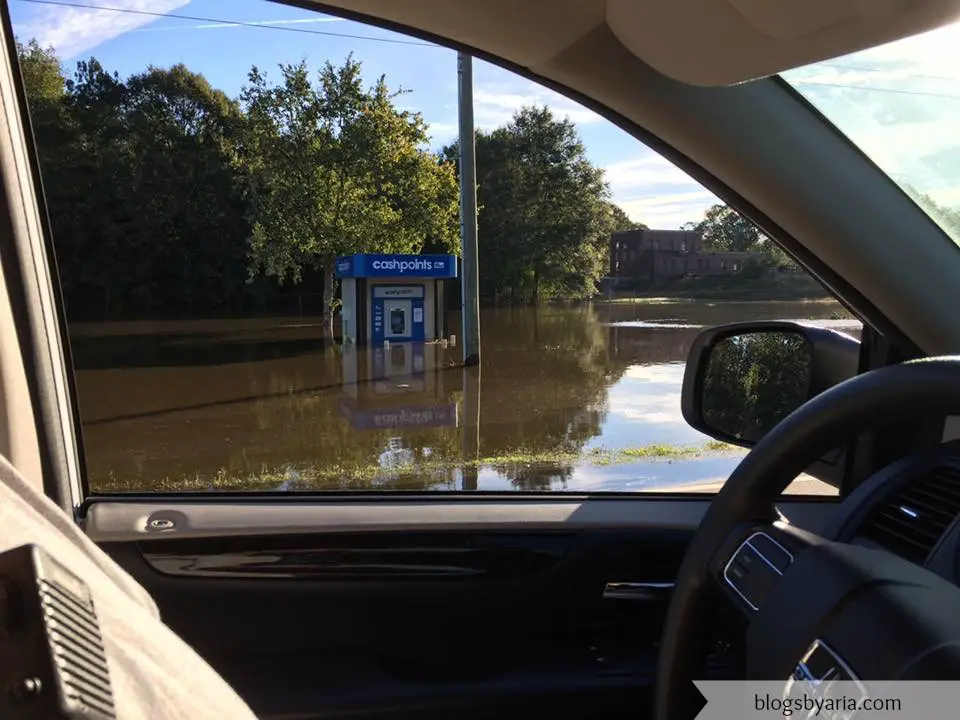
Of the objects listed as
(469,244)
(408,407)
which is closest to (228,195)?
(408,407)

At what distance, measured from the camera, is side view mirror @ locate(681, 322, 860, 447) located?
190 centimetres

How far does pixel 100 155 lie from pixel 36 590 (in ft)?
14.6

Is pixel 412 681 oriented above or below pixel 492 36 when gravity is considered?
below

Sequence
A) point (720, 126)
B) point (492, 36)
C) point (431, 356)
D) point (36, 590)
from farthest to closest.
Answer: point (431, 356) < point (492, 36) < point (720, 126) < point (36, 590)

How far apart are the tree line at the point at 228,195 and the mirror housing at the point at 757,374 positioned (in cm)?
83

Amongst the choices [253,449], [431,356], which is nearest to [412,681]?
[253,449]

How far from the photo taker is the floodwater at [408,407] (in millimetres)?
3727

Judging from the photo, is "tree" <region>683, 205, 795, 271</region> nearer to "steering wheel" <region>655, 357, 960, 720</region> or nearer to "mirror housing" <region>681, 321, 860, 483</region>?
"mirror housing" <region>681, 321, 860, 483</region>

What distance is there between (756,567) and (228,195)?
4739mm

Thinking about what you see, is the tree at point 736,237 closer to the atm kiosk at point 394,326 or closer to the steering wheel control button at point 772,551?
the steering wheel control button at point 772,551

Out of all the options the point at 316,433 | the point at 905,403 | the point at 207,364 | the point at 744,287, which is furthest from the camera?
the point at 207,364

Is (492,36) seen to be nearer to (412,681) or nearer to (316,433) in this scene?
(412,681)

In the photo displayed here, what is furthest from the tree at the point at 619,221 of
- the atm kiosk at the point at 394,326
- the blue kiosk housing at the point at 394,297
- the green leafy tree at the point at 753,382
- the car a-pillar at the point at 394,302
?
the blue kiosk housing at the point at 394,297

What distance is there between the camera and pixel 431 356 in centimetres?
1091
